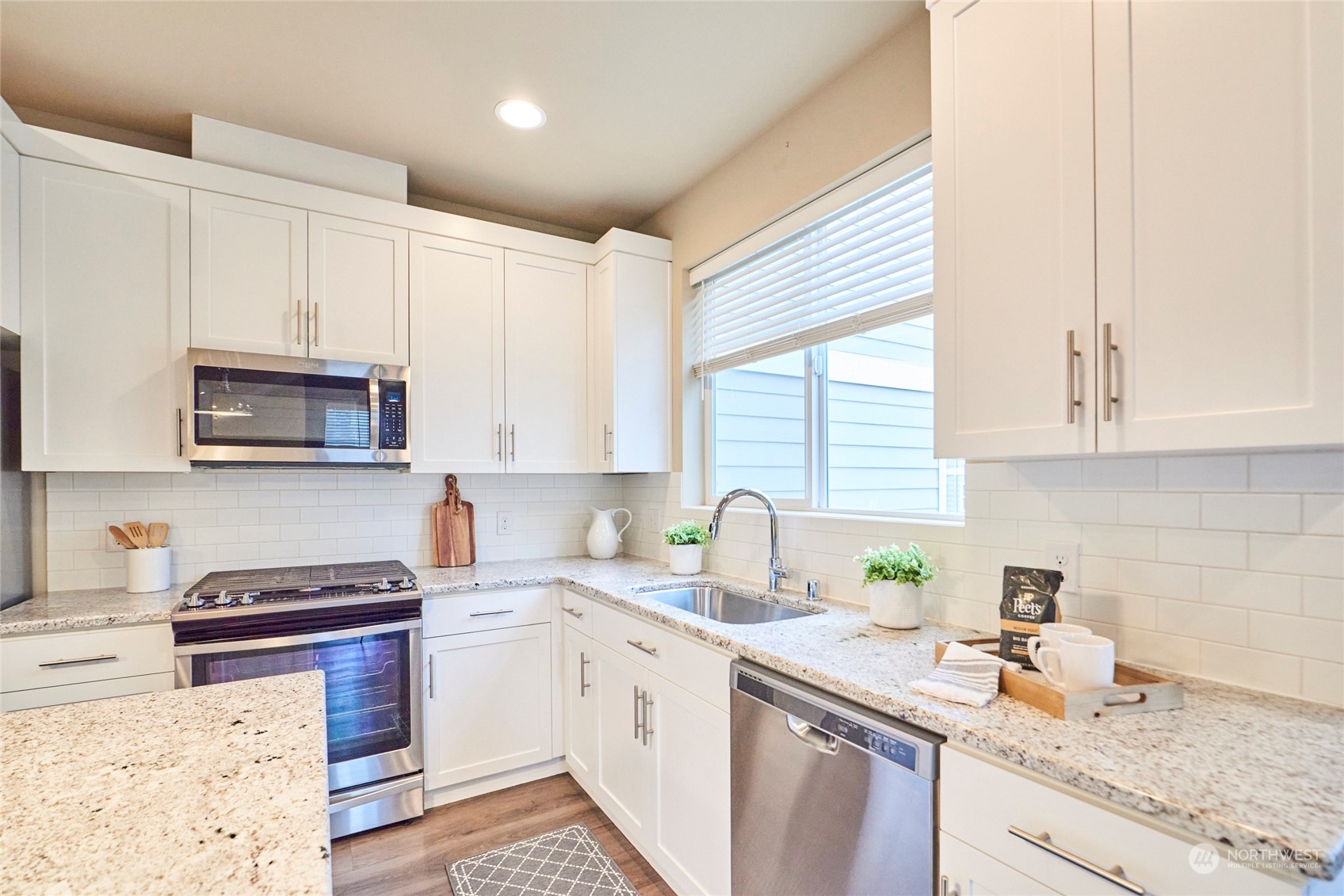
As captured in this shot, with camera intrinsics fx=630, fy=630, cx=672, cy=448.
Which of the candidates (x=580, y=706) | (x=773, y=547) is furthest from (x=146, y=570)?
(x=773, y=547)

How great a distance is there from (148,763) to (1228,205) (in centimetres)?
188

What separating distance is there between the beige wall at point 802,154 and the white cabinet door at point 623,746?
1076mm

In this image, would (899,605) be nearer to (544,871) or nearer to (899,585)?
(899,585)

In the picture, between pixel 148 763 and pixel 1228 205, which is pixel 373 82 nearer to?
pixel 148 763

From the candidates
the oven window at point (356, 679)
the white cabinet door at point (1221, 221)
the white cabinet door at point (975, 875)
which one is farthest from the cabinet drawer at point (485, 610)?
the white cabinet door at point (1221, 221)

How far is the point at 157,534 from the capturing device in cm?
241

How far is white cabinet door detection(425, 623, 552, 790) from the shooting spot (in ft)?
8.21

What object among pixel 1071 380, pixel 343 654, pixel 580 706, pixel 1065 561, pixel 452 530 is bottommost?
pixel 580 706

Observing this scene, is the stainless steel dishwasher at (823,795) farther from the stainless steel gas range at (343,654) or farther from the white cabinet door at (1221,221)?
the stainless steel gas range at (343,654)

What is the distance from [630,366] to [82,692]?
2280 millimetres

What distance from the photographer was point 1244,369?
3.23ft

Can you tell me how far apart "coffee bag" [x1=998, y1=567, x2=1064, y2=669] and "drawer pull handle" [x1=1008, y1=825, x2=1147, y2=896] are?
407mm

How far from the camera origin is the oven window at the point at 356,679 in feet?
7.11

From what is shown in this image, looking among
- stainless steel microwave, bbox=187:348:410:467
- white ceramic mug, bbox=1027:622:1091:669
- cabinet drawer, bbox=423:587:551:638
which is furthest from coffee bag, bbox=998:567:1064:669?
stainless steel microwave, bbox=187:348:410:467
